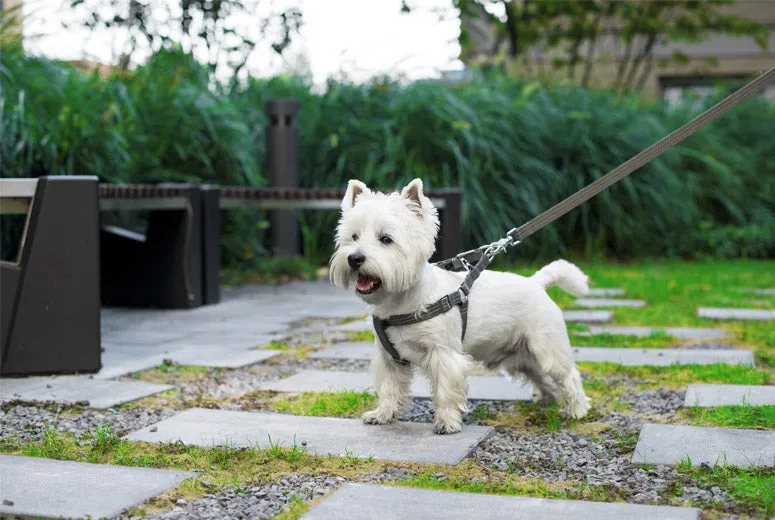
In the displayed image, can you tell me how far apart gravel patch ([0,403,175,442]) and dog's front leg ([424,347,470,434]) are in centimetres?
104

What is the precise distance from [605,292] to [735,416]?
3987 millimetres

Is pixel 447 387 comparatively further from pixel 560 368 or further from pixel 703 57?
pixel 703 57

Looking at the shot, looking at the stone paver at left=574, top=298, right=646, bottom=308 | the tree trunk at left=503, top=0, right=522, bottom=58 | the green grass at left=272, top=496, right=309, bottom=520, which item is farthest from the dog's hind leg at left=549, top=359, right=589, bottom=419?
the tree trunk at left=503, top=0, right=522, bottom=58

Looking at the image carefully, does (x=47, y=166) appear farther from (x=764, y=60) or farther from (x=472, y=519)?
(x=764, y=60)

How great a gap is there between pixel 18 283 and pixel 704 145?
28.4ft

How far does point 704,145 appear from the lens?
1095cm

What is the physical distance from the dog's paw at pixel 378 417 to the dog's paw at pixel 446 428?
197mm

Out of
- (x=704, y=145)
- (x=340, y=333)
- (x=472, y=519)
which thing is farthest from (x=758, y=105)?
(x=472, y=519)

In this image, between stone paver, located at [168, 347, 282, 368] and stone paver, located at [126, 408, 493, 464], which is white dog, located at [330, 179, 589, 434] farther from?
stone paver, located at [168, 347, 282, 368]

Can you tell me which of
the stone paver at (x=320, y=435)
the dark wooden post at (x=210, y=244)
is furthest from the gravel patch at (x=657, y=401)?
the dark wooden post at (x=210, y=244)

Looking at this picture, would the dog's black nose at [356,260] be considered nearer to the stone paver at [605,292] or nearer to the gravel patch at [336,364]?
the gravel patch at [336,364]

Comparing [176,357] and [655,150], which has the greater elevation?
[655,150]

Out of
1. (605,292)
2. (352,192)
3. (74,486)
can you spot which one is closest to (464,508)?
(74,486)

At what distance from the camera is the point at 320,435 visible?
3285mm
